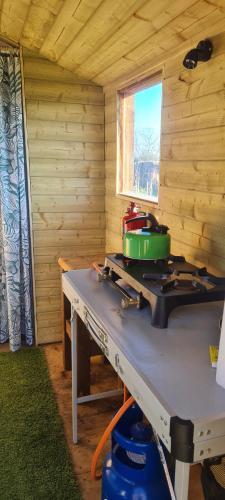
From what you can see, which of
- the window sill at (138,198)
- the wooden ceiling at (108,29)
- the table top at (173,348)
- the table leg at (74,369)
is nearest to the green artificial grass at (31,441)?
the table leg at (74,369)

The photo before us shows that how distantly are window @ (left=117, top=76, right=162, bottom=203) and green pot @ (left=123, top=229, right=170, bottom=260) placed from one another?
71 cm

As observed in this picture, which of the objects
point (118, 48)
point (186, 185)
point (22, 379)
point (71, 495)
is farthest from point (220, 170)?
point (22, 379)

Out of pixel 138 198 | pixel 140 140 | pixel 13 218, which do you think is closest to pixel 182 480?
pixel 138 198

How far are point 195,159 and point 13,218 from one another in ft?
5.07

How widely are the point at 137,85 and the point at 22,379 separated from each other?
6.69ft

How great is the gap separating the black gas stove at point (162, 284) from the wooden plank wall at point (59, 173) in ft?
4.26

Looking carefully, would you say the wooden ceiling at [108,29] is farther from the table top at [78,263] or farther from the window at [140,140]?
the table top at [78,263]

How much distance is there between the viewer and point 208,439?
31.5 inches

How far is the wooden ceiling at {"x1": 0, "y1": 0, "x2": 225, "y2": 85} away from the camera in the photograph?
1.48 m

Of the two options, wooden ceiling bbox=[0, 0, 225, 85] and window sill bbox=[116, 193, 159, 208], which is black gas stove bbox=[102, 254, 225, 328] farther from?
wooden ceiling bbox=[0, 0, 225, 85]

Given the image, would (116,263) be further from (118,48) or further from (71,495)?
(118,48)

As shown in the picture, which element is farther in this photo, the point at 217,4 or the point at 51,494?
the point at 51,494

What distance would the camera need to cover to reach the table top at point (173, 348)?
2.82 feet

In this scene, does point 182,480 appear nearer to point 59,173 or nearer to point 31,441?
point 31,441
